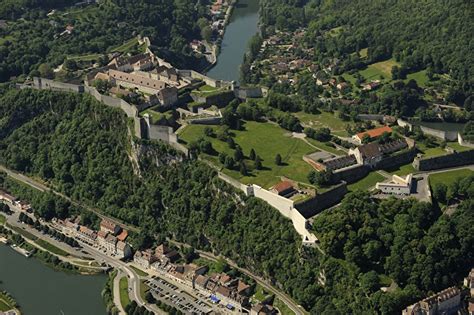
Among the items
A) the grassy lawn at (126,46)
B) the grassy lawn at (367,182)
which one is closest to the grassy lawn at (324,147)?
the grassy lawn at (367,182)

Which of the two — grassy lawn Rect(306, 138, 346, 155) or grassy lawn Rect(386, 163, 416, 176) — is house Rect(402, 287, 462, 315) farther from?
grassy lawn Rect(306, 138, 346, 155)

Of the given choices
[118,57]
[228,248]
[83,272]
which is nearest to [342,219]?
[228,248]

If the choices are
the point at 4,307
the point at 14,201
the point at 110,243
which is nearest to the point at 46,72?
the point at 14,201

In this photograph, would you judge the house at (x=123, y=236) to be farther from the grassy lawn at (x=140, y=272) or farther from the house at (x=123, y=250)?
the grassy lawn at (x=140, y=272)

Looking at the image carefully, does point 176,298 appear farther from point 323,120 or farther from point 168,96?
point 323,120

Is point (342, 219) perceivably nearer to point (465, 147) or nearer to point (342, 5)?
point (465, 147)

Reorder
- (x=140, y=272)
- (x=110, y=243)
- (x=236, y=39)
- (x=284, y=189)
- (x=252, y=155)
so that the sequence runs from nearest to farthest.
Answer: (x=284, y=189) → (x=140, y=272) → (x=110, y=243) → (x=252, y=155) → (x=236, y=39)
